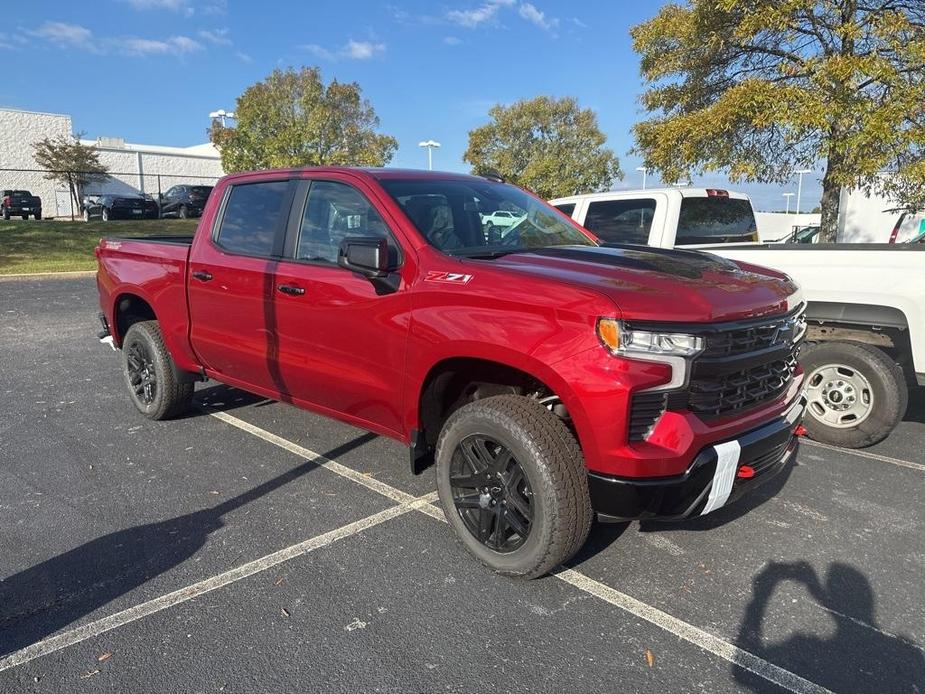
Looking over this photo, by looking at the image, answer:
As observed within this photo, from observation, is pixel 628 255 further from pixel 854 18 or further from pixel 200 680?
pixel 854 18

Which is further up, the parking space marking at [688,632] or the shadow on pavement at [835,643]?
the shadow on pavement at [835,643]

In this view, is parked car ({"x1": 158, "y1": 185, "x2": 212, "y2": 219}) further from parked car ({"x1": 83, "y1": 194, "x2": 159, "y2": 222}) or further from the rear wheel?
the rear wheel

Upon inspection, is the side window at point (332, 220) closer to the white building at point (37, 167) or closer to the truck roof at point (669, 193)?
the truck roof at point (669, 193)

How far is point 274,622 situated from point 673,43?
10865 mm

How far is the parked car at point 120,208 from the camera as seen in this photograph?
31578 mm

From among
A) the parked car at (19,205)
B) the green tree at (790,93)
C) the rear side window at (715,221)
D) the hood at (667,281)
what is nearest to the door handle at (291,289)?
the hood at (667,281)

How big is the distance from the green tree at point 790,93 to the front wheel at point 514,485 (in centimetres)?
715

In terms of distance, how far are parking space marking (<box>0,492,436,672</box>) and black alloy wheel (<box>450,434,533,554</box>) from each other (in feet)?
2.16

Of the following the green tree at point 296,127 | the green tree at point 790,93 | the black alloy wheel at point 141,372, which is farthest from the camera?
the green tree at point 296,127

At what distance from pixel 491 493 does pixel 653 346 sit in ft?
3.45

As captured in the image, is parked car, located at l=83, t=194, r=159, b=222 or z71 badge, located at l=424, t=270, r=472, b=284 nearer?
z71 badge, located at l=424, t=270, r=472, b=284

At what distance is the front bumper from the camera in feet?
9.02

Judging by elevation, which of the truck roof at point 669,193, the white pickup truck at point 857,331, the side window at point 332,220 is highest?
the truck roof at point 669,193

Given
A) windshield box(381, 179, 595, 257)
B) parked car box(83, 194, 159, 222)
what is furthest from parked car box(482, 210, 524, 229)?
parked car box(83, 194, 159, 222)
